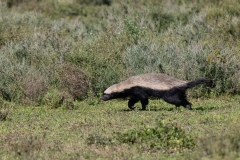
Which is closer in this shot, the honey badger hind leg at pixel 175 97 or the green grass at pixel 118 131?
the green grass at pixel 118 131

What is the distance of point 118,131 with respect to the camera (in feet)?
31.9

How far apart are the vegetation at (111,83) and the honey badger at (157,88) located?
0.32m

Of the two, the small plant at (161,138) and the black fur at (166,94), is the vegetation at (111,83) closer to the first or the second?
the small plant at (161,138)

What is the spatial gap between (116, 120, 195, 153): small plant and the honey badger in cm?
296

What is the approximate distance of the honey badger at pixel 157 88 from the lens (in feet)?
38.4

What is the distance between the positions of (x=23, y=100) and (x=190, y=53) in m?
4.50

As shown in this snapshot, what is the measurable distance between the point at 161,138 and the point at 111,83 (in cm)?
611

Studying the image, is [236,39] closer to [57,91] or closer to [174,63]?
[174,63]

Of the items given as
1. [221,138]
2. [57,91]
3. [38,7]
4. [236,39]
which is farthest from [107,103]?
[38,7]

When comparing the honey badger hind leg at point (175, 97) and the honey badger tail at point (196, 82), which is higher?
the honey badger tail at point (196, 82)

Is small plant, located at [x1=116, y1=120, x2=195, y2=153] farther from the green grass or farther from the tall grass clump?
the tall grass clump

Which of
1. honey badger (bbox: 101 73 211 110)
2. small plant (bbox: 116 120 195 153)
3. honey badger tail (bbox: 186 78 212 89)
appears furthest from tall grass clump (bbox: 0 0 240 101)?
small plant (bbox: 116 120 195 153)

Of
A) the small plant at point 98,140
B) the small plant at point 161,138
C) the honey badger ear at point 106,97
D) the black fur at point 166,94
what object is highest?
the small plant at point 161,138

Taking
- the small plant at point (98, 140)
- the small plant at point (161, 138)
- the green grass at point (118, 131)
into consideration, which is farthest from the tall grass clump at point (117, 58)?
the small plant at point (161, 138)
